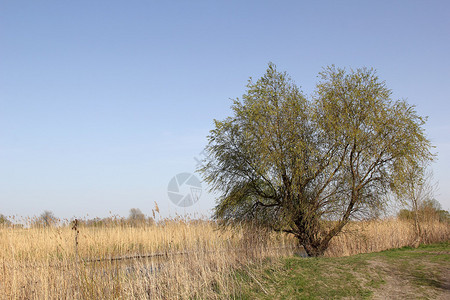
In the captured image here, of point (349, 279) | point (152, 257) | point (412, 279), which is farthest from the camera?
point (152, 257)

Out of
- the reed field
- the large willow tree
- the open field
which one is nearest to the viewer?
the reed field

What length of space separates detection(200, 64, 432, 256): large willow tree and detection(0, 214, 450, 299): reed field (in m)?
1.19

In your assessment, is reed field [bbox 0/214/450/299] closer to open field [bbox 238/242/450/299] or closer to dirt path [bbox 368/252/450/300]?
open field [bbox 238/242/450/299]

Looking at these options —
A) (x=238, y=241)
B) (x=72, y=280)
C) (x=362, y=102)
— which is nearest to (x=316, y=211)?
(x=238, y=241)

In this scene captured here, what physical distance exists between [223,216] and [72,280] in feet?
26.1

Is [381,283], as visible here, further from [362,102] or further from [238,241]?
[362,102]

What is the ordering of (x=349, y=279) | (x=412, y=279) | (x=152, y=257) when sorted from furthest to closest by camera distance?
(x=152, y=257) < (x=412, y=279) < (x=349, y=279)

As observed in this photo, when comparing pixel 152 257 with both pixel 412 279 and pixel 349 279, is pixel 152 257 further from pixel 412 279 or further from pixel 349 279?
pixel 412 279

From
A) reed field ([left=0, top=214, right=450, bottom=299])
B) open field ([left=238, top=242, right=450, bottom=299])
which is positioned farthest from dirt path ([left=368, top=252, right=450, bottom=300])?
reed field ([left=0, top=214, right=450, bottom=299])

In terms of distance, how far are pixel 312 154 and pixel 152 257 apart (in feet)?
22.7

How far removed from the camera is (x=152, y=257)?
440 inches

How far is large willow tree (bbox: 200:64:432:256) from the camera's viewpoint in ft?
45.0

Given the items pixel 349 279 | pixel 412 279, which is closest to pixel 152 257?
pixel 349 279

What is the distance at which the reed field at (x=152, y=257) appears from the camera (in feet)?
24.5
